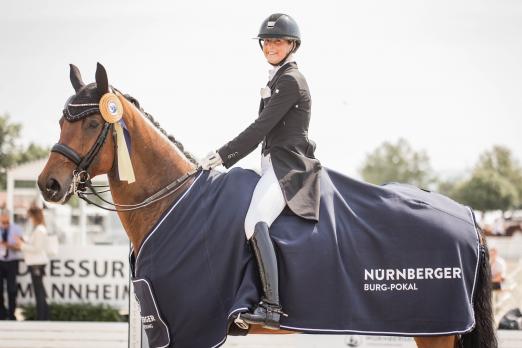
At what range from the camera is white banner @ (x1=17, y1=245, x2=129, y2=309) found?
39.7 feet

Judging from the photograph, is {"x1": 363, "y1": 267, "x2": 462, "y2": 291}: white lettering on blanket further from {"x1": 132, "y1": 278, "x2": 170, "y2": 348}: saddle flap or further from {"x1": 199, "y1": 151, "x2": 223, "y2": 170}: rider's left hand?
{"x1": 132, "y1": 278, "x2": 170, "y2": 348}: saddle flap

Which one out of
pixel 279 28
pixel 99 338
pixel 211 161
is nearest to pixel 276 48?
pixel 279 28

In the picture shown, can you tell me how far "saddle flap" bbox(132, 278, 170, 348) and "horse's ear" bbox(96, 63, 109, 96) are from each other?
124cm

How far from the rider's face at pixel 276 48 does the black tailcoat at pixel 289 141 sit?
0.26ft

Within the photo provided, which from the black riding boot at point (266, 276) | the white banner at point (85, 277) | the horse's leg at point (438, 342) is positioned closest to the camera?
the black riding boot at point (266, 276)

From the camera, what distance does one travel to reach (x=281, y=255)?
4.98 m

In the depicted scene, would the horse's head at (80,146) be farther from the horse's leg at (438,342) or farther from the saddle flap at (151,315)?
the horse's leg at (438,342)

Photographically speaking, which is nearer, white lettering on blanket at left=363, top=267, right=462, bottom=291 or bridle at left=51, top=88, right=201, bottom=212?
bridle at left=51, top=88, right=201, bottom=212

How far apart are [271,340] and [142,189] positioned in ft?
11.4

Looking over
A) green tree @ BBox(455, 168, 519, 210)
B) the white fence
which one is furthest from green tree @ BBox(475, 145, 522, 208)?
the white fence

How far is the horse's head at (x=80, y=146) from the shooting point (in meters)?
4.77

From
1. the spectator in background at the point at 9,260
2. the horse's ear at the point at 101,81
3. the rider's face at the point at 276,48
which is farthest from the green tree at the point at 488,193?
the horse's ear at the point at 101,81

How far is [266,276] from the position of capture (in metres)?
4.85

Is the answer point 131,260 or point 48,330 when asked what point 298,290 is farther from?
point 48,330
